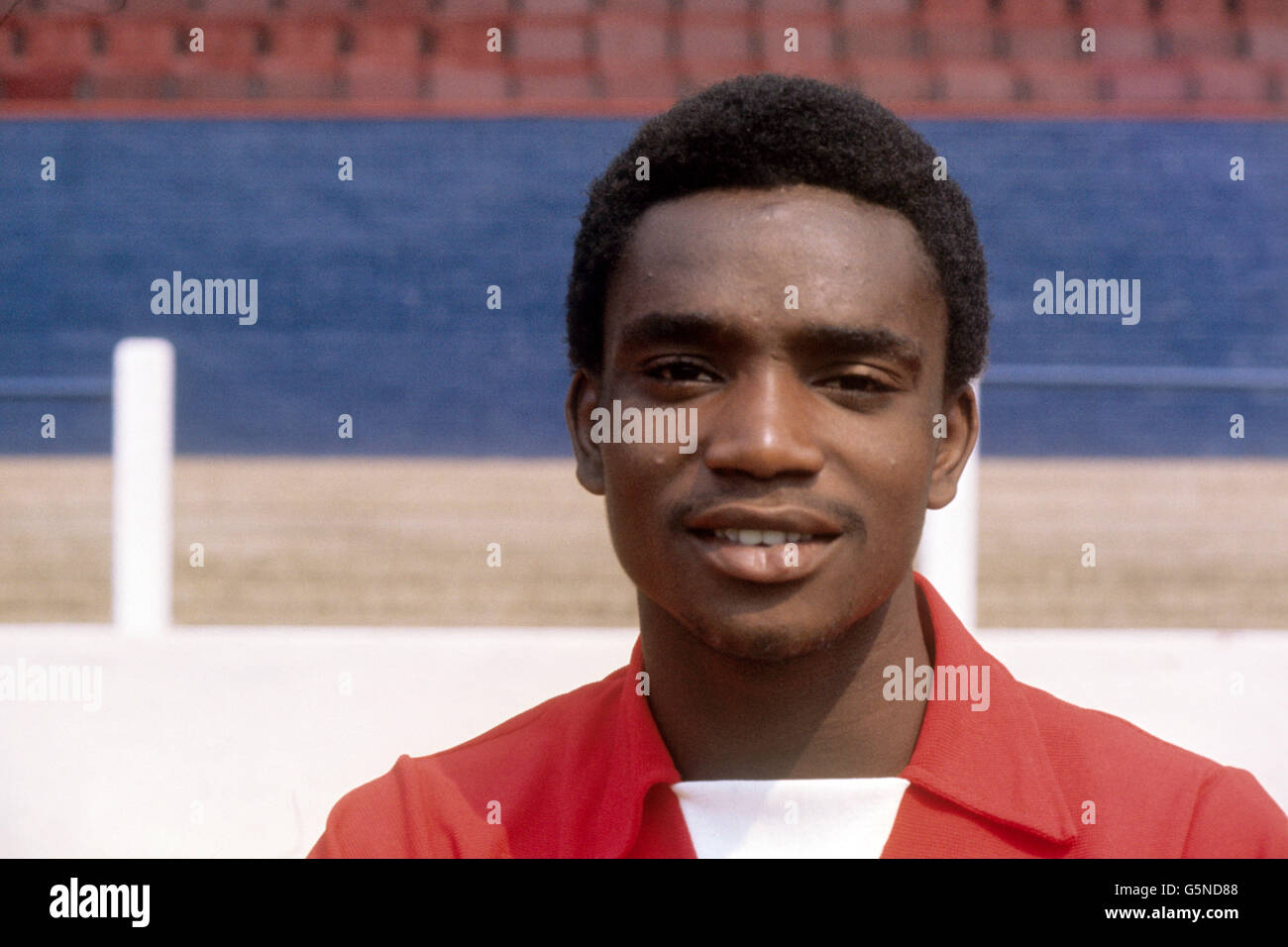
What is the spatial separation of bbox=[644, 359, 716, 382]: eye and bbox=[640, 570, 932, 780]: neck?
314mm

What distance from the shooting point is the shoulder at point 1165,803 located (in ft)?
4.95

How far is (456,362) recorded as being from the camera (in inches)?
205

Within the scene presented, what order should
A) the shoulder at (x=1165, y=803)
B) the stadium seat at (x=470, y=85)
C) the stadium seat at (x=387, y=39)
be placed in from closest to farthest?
the shoulder at (x=1165, y=803) → the stadium seat at (x=387, y=39) → the stadium seat at (x=470, y=85)

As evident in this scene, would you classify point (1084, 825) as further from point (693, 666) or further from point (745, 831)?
point (693, 666)

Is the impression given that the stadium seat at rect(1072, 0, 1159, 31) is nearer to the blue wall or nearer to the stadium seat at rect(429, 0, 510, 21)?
the blue wall

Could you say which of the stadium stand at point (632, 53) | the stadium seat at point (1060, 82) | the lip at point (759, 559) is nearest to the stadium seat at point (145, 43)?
the stadium stand at point (632, 53)

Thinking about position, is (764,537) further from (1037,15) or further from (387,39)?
(387,39)

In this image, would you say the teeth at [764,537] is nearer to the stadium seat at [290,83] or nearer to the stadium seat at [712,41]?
the stadium seat at [712,41]

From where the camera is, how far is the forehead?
4.55 feet

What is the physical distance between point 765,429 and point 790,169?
319 mm

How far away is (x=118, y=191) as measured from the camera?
523 cm

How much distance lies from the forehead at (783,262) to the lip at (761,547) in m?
0.22
